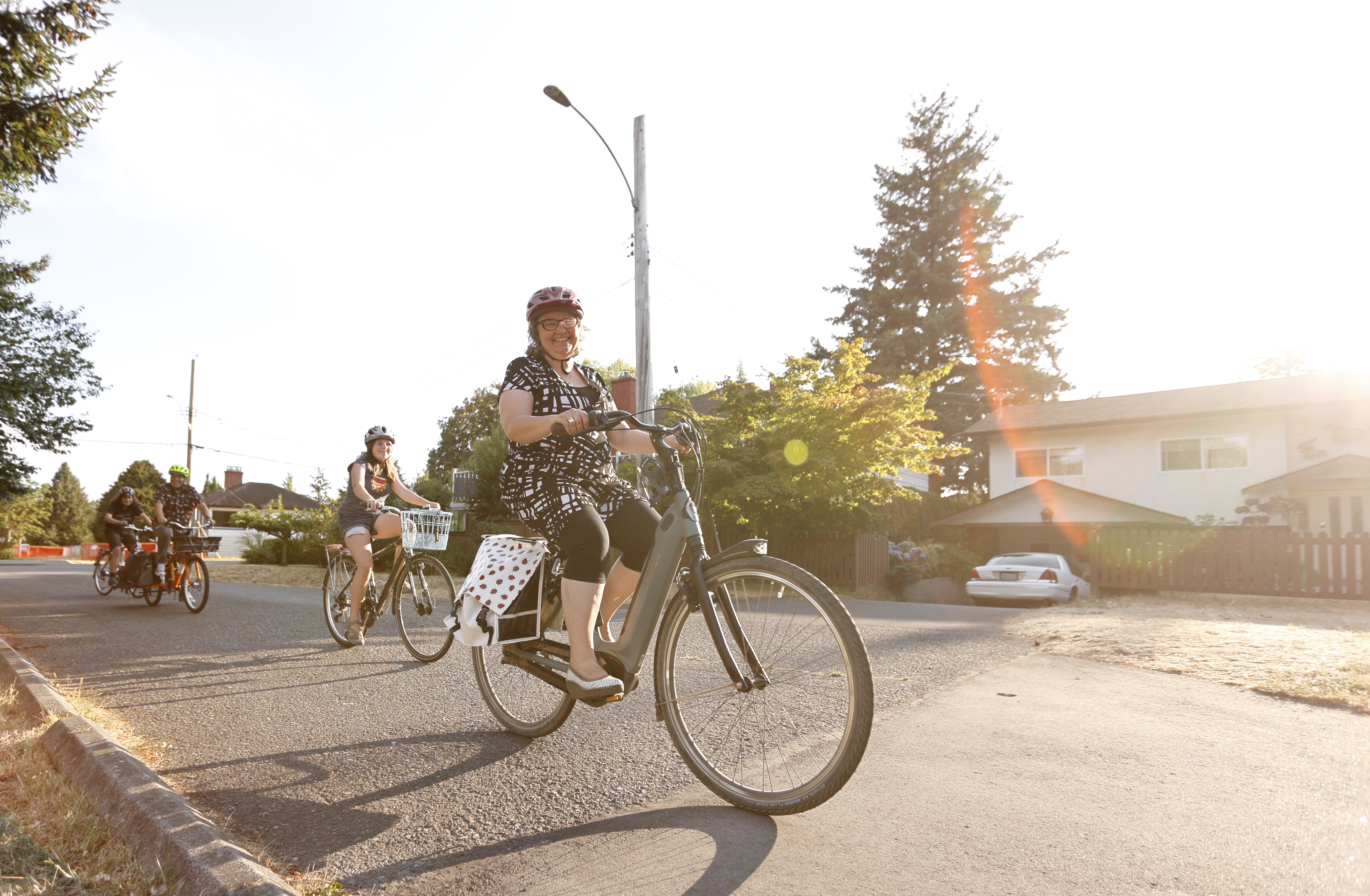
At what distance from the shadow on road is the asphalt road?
0.02 meters

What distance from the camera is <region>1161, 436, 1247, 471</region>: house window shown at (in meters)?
24.7

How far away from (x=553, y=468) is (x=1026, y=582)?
49.8ft

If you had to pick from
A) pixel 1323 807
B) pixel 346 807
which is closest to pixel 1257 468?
pixel 1323 807

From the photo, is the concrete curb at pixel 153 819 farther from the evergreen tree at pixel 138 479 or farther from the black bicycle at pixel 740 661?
the evergreen tree at pixel 138 479

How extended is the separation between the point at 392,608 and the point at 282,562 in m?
17.2

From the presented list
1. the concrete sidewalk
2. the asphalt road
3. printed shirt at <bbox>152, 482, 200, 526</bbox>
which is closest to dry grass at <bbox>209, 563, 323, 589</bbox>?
printed shirt at <bbox>152, 482, 200, 526</bbox>

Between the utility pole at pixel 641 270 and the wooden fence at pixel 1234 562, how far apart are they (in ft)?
33.1

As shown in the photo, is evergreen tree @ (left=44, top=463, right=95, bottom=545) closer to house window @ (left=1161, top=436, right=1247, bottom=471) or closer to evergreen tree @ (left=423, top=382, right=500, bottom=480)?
evergreen tree @ (left=423, top=382, right=500, bottom=480)

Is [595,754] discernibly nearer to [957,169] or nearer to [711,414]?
[711,414]

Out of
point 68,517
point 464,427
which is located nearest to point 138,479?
point 68,517

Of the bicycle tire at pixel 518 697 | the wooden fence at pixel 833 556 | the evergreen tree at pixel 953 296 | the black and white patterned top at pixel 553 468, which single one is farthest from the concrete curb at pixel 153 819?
the evergreen tree at pixel 953 296

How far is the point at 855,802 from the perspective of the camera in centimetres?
278

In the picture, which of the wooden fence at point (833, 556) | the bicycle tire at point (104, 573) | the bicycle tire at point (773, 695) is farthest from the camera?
the wooden fence at point (833, 556)

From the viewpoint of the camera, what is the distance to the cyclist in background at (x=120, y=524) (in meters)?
10.6
